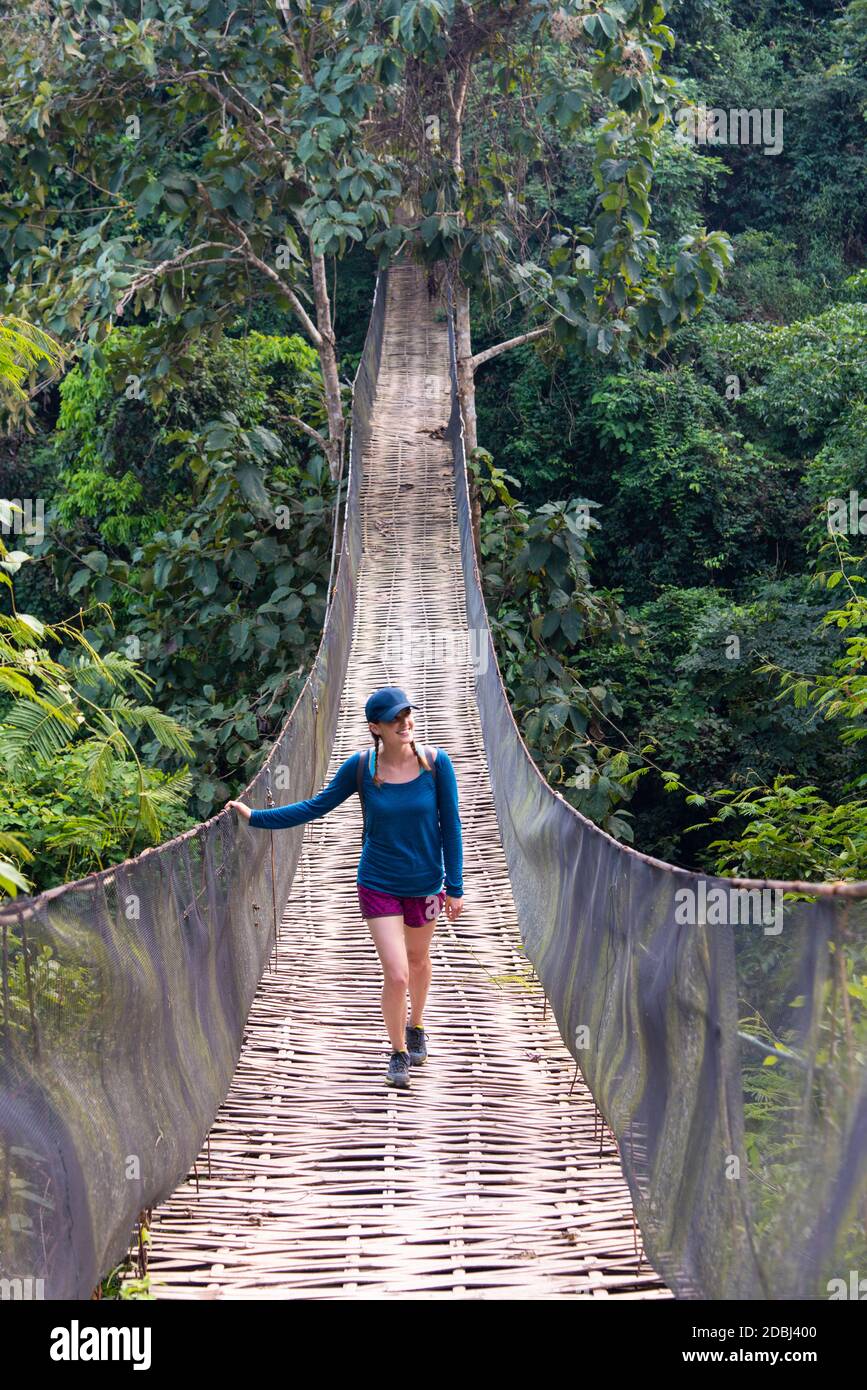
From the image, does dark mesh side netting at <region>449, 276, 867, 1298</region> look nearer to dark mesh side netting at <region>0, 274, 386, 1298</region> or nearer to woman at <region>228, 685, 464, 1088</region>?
woman at <region>228, 685, 464, 1088</region>

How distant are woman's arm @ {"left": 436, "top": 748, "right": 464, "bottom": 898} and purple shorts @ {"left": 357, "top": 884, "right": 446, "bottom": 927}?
0.07 metres

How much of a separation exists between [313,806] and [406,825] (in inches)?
8.8

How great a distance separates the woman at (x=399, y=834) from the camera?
3.29 meters

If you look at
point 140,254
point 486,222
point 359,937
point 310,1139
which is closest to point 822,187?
point 486,222

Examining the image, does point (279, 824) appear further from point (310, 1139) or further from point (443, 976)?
point (443, 976)

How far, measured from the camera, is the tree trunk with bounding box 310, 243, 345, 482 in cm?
1029

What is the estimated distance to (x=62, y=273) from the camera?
9.46 metres

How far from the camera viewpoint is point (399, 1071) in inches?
136

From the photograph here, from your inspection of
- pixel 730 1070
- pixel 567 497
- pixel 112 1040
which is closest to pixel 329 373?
pixel 567 497

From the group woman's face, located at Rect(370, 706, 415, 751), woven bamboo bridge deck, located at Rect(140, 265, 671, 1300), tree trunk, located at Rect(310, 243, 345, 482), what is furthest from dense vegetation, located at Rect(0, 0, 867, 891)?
woman's face, located at Rect(370, 706, 415, 751)

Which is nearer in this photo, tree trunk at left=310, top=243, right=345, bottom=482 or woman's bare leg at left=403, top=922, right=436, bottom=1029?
woman's bare leg at left=403, top=922, right=436, bottom=1029

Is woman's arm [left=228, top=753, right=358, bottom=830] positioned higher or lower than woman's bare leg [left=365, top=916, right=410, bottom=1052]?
higher

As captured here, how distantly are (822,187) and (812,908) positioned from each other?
1691cm

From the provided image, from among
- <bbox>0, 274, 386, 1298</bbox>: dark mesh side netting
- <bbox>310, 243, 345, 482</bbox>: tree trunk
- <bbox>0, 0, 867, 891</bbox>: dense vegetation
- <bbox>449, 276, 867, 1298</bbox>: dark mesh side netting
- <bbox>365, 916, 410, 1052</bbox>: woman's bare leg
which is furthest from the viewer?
<bbox>310, 243, 345, 482</bbox>: tree trunk
